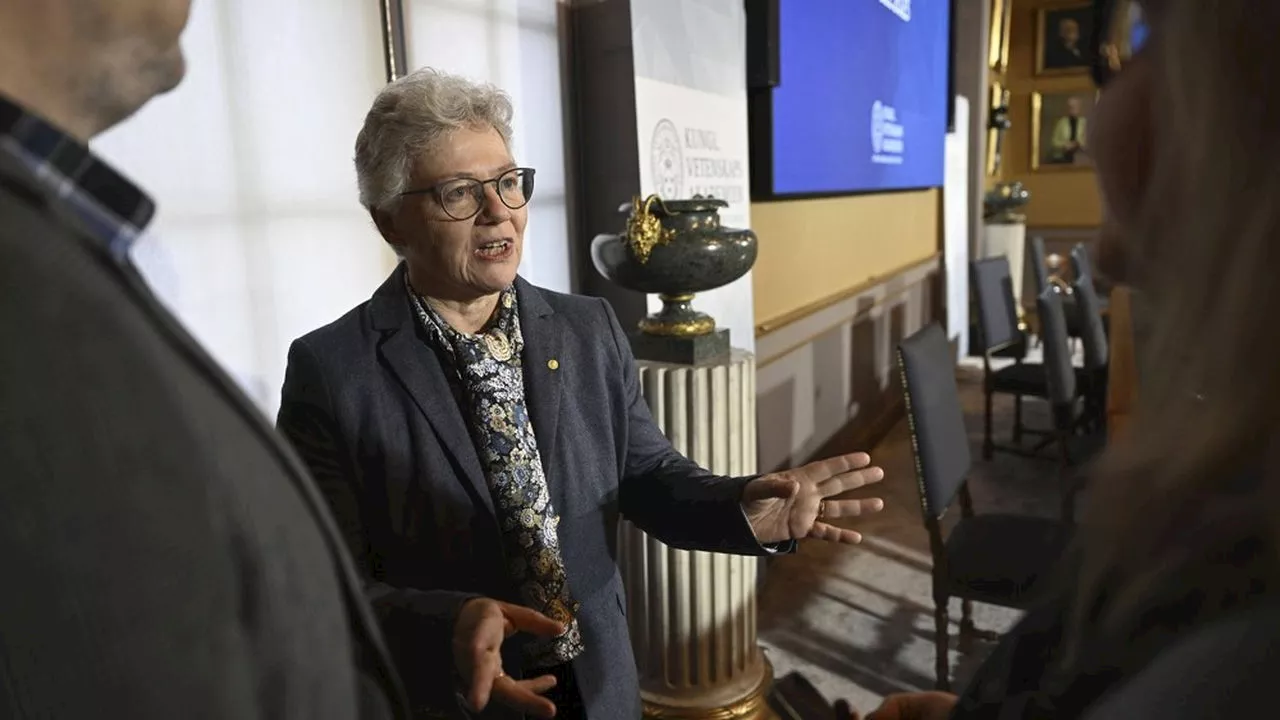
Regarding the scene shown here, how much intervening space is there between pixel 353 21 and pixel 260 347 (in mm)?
397

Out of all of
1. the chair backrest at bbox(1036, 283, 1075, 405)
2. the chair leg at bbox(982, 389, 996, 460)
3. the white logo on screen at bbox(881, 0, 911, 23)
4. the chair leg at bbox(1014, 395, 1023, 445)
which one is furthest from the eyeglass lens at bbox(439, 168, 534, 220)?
the chair leg at bbox(1014, 395, 1023, 445)

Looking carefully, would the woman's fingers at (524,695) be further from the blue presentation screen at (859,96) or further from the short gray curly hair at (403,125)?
the blue presentation screen at (859,96)

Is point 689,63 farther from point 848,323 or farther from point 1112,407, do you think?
point 848,323

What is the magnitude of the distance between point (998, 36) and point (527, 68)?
5611 millimetres

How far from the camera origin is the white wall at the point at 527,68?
1511 millimetres

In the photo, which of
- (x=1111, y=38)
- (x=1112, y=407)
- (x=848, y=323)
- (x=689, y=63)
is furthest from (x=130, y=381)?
(x=848, y=323)

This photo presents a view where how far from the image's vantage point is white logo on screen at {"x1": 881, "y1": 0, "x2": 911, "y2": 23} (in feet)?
11.9

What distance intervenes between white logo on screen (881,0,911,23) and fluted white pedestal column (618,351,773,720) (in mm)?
2407

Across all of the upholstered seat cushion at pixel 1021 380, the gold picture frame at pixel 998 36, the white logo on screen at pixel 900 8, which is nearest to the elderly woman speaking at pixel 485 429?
the upholstered seat cushion at pixel 1021 380

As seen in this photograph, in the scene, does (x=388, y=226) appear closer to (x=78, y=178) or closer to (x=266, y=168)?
(x=266, y=168)

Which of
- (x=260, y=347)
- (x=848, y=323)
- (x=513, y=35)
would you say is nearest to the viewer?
(x=260, y=347)

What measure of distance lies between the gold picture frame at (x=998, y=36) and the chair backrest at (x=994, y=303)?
9.54 feet

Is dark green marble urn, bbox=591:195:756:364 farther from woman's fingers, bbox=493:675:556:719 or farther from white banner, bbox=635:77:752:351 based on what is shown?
woman's fingers, bbox=493:675:556:719

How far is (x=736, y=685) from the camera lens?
1.95 m
